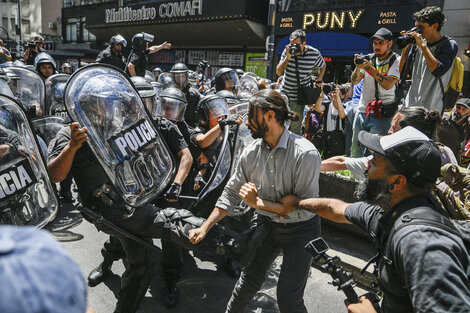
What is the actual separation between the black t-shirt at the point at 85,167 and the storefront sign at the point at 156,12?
61.8 feet

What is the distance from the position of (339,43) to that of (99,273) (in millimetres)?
13355

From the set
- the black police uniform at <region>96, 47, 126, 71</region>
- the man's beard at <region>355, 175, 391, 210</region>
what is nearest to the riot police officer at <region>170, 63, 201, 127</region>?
the black police uniform at <region>96, 47, 126, 71</region>

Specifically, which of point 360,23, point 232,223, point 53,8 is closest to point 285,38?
point 360,23

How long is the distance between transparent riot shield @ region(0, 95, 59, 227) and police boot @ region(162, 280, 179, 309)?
1343 millimetres

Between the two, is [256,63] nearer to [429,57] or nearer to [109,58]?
[109,58]

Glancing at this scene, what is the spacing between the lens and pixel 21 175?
200 centimetres

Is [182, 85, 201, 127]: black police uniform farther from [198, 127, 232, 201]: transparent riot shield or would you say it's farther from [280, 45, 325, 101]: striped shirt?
[198, 127, 232, 201]: transparent riot shield

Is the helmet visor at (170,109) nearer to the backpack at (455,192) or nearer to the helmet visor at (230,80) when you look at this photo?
the backpack at (455,192)

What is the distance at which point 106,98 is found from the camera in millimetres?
2309

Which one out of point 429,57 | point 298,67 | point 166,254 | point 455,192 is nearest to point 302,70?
point 298,67

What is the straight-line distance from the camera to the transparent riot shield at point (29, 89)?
5.03 meters

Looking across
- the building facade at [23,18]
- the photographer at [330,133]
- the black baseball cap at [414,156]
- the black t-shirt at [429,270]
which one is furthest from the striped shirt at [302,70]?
the building facade at [23,18]

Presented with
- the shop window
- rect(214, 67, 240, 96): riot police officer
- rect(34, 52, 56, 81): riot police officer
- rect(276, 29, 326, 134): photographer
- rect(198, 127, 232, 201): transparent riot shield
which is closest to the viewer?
rect(198, 127, 232, 201): transparent riot shield

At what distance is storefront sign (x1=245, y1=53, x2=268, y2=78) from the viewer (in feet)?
60.6
